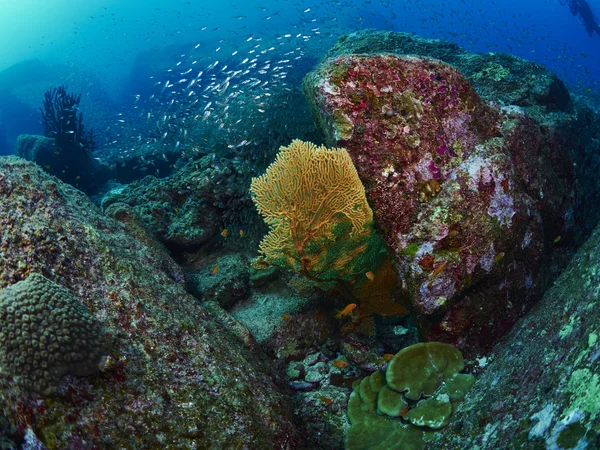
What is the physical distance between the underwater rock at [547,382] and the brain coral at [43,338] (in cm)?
258

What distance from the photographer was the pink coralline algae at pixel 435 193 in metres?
3.31

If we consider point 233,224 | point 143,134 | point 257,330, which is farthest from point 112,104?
point 257,330

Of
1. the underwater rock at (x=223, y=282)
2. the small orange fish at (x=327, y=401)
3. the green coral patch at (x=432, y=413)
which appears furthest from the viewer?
the underwater rock at (x=223, y=282)

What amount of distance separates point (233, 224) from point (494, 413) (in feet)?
18.3

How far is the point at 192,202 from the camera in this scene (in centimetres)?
691

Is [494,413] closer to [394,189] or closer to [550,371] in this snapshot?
[550,371]

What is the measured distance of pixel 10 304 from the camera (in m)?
2.11

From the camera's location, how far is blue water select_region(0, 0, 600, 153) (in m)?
27.5

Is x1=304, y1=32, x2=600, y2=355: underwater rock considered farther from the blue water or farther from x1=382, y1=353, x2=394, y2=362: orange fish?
the blue water

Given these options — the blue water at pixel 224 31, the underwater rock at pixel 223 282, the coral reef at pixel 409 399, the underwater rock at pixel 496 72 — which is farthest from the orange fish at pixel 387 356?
the blue water at pixel 224 31

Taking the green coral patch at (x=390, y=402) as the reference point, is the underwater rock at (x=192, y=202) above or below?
above

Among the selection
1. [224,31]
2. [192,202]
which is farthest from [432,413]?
[224,31]

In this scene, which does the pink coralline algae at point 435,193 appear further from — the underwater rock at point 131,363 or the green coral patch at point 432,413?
the underwater rock at point 131,363

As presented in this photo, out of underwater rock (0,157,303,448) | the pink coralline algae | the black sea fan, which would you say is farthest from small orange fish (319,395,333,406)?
the black sea fan
